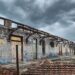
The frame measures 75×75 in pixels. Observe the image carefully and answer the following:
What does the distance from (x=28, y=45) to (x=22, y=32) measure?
203 cm

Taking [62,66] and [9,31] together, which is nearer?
[62,66]

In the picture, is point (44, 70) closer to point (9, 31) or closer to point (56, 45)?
point (9, 31)

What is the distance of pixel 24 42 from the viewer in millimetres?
23000

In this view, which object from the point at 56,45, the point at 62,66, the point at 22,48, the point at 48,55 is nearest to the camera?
the point at 62,66

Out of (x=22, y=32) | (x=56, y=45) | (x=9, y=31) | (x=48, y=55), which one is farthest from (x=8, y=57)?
(x=56, y=45)

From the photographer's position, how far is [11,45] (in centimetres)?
2025

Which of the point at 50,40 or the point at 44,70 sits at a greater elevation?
the point at 50,40

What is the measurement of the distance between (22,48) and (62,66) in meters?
10.8

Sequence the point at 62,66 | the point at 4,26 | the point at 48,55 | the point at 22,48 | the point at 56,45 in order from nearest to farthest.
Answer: the point at 62,66 < the point at 4,26 < the point at 22,48 < the point at 48,55 < the point at 56,45

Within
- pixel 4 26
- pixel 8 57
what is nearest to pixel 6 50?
pixel 8 57

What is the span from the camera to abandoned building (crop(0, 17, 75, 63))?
752 inches

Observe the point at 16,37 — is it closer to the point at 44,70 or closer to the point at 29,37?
the point at 29,37

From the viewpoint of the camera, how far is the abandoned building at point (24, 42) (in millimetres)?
19094

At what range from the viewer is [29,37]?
24.2 meters
